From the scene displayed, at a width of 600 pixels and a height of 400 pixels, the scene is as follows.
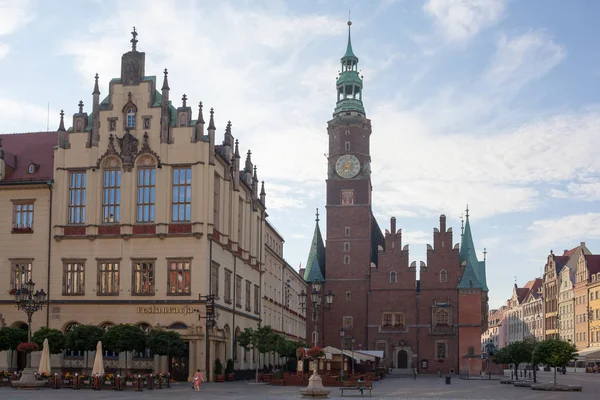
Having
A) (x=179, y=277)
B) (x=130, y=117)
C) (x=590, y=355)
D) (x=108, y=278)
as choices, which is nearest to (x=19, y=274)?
(x=108, y=278)

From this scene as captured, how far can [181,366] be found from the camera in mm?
54750

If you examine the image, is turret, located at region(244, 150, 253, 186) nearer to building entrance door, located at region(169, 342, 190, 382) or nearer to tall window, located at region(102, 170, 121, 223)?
tall window, located at region(102, 170, 121, 223)

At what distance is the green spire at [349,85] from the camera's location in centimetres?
11062

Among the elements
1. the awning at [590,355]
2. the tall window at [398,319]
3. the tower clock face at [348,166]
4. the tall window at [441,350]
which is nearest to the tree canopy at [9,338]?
the tall window at [398,319]

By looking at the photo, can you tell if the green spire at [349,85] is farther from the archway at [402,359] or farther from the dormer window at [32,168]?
the dormer window at [32,168]

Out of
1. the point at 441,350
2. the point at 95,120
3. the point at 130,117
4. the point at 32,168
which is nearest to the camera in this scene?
the point at 130,117

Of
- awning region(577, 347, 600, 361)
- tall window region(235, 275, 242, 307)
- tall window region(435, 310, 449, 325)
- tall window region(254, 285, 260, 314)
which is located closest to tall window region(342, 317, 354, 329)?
tall window region(435, 310, 449, 325)

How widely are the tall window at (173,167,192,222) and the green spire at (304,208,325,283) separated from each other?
54525mm

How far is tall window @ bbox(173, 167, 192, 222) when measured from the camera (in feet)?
184

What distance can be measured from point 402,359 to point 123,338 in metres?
60.8

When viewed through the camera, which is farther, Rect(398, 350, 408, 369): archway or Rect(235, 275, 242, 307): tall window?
Rect(398, 350, 408, 369): archway

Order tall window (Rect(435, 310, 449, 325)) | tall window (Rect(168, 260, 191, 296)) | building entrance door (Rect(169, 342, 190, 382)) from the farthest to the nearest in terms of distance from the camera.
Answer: tall window (Rect(435, 310, 449, 325))
tall window (Rect(168, 260, 191, 296))
building entrance door (Rect(169, 342, 190, 382))

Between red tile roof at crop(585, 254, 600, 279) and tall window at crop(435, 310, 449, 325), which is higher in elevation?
red tile roof at crop(585, 254, 600, 279)

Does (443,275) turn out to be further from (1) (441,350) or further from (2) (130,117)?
(2) (130,117)
